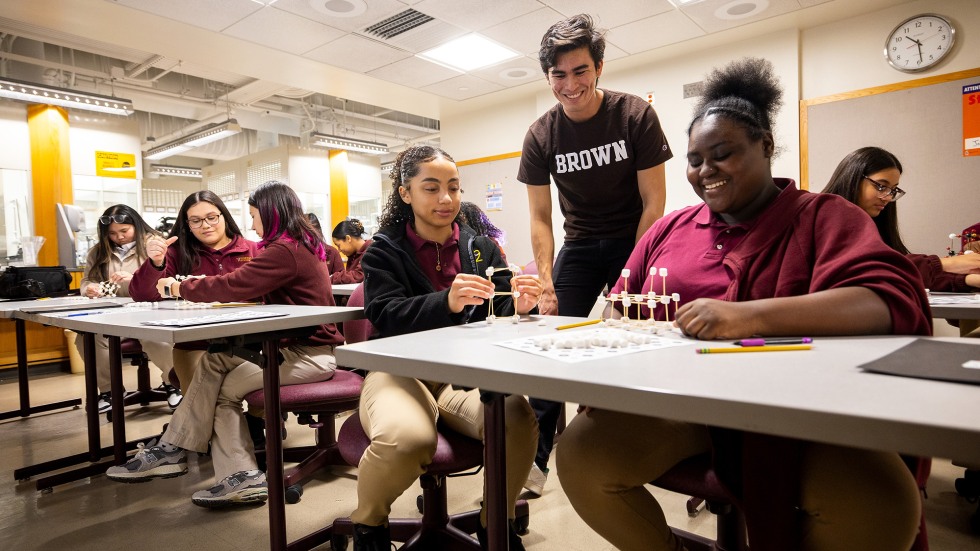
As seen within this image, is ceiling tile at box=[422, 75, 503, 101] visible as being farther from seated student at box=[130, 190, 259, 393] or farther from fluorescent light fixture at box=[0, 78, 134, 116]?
seated student at box=[130, 190, 259, 393]

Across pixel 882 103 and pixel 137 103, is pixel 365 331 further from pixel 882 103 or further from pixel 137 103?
pixel 137 103

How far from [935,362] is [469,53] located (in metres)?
→ 5.02

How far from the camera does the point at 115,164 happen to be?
666 cm

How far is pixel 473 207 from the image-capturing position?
3.40 m

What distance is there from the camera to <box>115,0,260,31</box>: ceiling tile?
158 inches

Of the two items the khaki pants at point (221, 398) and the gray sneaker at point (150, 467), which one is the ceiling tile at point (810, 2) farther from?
the gray sneaker at point (150, 467)

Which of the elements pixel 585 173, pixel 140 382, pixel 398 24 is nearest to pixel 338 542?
pixel 585 173

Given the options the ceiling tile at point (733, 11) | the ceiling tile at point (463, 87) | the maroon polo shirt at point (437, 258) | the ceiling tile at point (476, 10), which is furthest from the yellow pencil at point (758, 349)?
the ceiling tile at point (463, 87)

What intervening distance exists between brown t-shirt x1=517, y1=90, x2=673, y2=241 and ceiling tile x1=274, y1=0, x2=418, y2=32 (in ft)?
8.38

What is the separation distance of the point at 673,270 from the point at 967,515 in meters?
1.65

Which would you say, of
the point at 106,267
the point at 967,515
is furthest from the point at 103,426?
the point at 967,515

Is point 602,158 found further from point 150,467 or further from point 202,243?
point 150,467

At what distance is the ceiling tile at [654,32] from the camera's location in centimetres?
449

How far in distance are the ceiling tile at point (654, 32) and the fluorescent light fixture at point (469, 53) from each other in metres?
0.99
